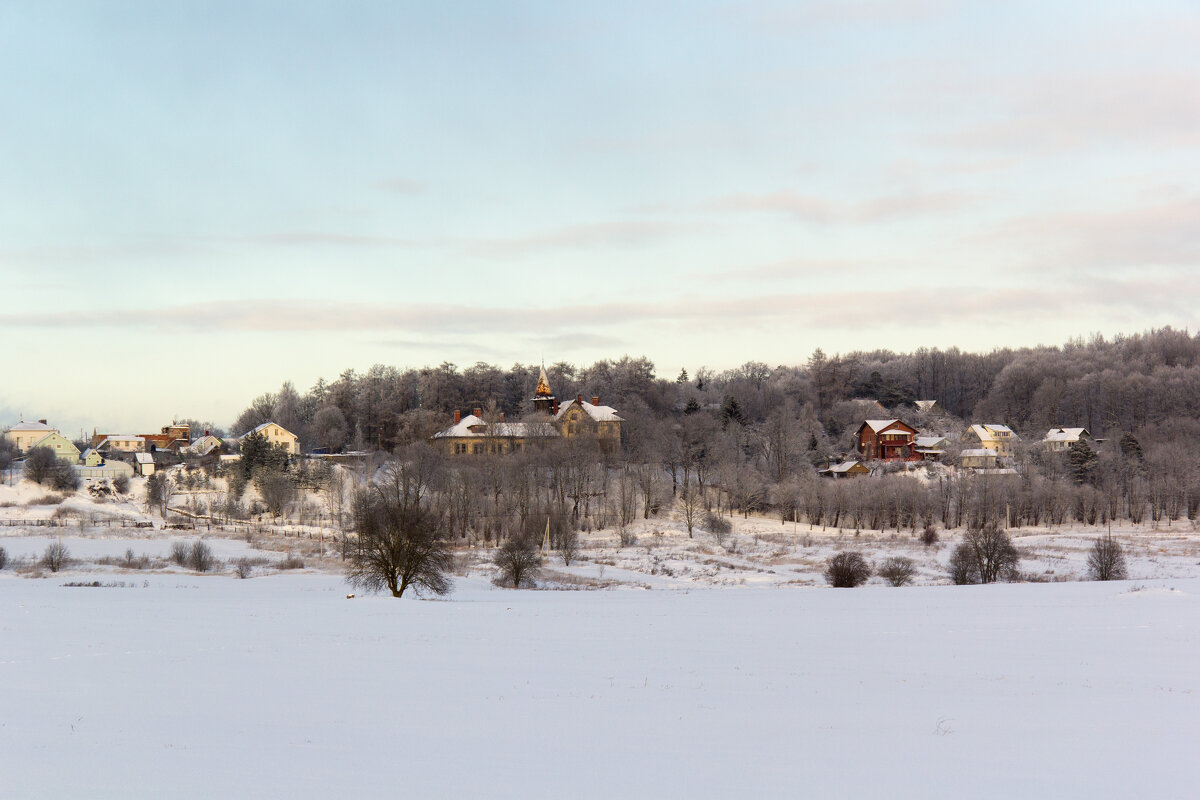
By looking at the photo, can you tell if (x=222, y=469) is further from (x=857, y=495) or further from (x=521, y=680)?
Result: (x=521, y=680)

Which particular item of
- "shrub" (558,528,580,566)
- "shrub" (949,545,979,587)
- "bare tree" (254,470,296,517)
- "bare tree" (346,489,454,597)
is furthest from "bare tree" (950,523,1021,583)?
"bare tree" (254,470,296,517)

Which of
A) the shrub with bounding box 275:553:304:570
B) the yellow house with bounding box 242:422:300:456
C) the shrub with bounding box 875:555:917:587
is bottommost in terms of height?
the shrub with bounding box 275:553:304:570

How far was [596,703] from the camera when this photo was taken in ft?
49.4

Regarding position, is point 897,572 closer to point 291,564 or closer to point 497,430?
point 291,564

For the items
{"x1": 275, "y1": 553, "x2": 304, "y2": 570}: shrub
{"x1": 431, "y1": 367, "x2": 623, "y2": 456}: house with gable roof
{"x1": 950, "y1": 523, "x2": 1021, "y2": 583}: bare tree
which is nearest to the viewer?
{"x1": 950, "y1": 523, "x2": 1021, "y2": 583}: bare tree

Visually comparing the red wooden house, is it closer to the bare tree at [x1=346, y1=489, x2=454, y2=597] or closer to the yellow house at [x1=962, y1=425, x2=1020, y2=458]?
the yellow house at [x1=962, y1=425, x2=1020, y2=458]

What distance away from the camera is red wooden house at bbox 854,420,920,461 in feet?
347

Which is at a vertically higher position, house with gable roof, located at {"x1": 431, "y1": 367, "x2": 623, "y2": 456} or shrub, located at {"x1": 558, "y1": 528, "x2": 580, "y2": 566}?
house with gable roof, located at {"x1": 431, "y1": 367, "x2": 623, "y2": 456}

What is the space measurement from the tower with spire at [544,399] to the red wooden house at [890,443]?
4040 centimetres

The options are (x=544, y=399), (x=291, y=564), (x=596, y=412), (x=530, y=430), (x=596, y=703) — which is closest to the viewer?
(x=596, y=703)

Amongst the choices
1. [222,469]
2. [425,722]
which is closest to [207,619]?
[425,722]

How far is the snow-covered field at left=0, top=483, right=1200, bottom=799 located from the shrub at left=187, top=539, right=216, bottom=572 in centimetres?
1679

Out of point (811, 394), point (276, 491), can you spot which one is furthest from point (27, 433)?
point (811, 394)

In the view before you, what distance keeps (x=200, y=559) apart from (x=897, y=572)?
37336 millimetres
